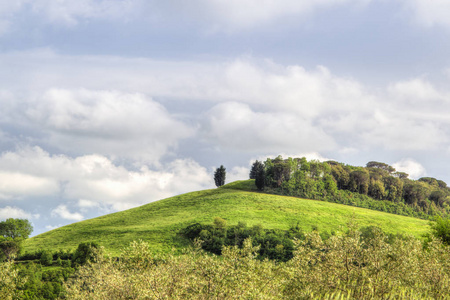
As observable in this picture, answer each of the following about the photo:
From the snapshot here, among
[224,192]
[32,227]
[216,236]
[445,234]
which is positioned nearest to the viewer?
[445,234]

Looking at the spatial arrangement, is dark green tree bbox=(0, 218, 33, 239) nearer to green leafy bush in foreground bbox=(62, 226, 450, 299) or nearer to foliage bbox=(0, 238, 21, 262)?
foliage bbox=(0, 238, 21, 262)

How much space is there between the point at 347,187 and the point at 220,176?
54109 mm

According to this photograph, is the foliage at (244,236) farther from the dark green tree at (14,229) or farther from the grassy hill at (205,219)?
the dark green tree at (14,229)

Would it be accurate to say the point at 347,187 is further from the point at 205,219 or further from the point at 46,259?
the point at 46,259

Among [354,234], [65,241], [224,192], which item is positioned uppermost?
[224,192]

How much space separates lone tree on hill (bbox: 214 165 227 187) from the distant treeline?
24.7 metres

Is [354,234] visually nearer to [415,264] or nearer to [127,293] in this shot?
[415,264]

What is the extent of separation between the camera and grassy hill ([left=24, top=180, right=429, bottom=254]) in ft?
303

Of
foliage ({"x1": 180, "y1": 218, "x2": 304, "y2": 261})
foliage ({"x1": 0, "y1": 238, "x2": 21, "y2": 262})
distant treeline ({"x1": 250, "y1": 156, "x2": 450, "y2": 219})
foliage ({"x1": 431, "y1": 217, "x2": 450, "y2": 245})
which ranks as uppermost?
distant treeline ({"x1": 250, "y1": 156, "x2": 450, "y2": 219})

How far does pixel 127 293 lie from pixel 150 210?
3922 inches

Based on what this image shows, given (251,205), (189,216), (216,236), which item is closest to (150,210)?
(189,216)

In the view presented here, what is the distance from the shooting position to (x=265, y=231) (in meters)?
86.4

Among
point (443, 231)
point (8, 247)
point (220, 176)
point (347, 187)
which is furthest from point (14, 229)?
point (347, 187)

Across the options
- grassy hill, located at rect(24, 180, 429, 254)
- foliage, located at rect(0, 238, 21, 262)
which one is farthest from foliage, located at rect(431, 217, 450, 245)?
foliage, located at rect(0, 238, 21, 262)
